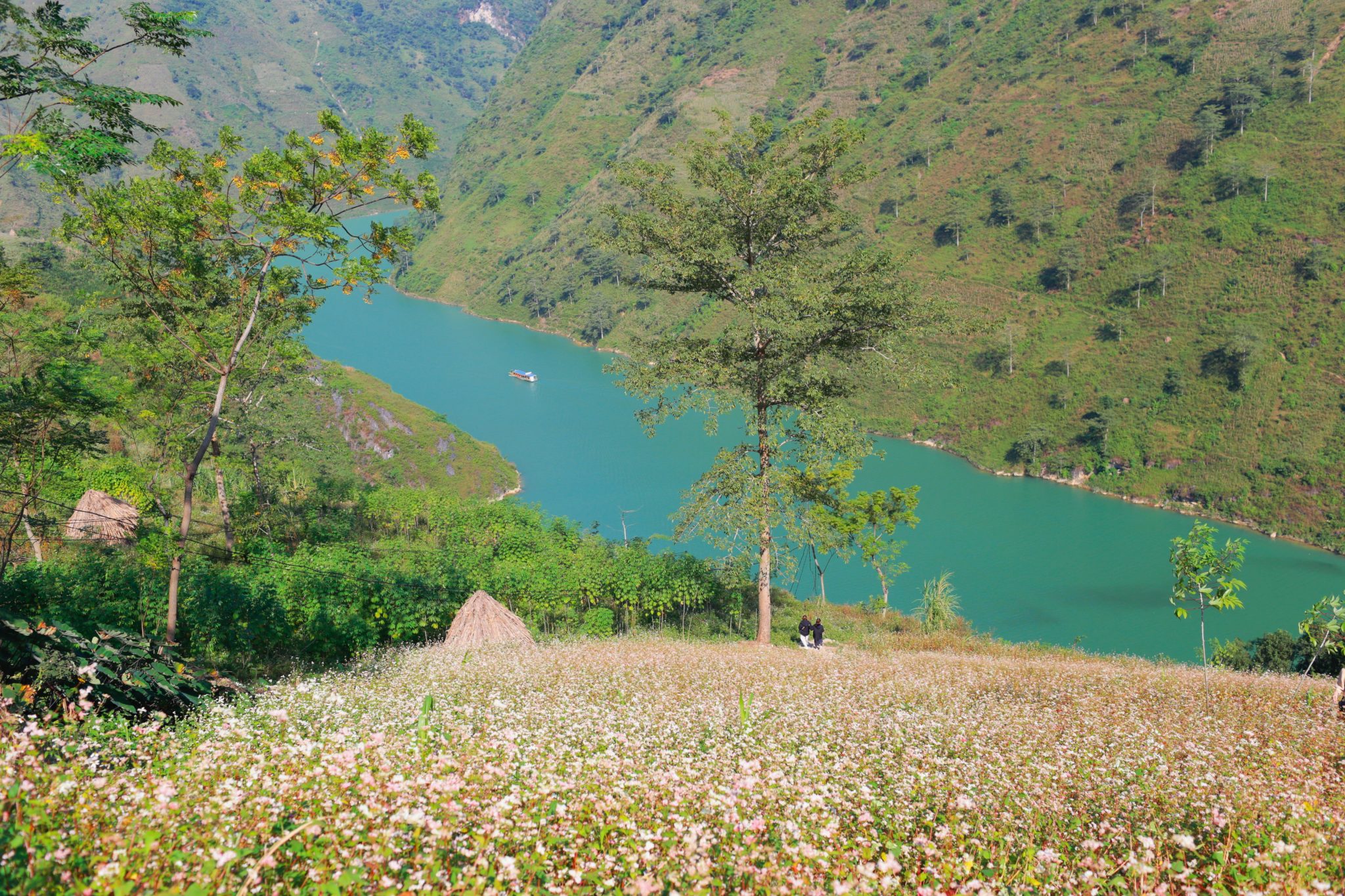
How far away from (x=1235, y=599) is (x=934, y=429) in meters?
52.9

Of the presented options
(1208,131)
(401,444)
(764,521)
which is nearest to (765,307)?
(764,521)

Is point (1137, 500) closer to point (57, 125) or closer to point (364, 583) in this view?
point (364, 583)

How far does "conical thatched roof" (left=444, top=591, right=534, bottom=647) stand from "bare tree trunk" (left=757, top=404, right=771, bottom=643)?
4632mm

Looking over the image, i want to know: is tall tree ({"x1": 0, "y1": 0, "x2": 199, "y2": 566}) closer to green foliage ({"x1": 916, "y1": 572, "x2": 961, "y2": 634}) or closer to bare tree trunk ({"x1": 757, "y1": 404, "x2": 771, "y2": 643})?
bare tree trunk ({"x1": 757, "y1": 404, "x2": 771, "y2": 643})

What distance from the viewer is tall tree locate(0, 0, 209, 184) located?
6469 mm

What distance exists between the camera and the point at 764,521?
12914 millimetres

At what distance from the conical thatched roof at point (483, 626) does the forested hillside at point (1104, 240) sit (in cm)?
681

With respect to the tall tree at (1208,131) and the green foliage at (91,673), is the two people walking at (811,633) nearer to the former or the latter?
the green foliage at (91,673)

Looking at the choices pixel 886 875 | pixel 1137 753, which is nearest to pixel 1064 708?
pixel 1137 753

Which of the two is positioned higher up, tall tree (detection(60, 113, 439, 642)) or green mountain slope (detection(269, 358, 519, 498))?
tall tree (detection(60, 113, 439, 642))

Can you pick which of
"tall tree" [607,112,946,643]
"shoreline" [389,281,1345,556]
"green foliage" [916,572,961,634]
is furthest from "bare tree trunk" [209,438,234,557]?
"shoreline" [389,281,1345,556]

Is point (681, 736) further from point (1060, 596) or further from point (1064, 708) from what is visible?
point (1060, 596)

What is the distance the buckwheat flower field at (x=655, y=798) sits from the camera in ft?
9.87

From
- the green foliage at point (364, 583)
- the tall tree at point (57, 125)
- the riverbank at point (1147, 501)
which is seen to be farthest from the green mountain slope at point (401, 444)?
the riverbank at point (1147, 501)
